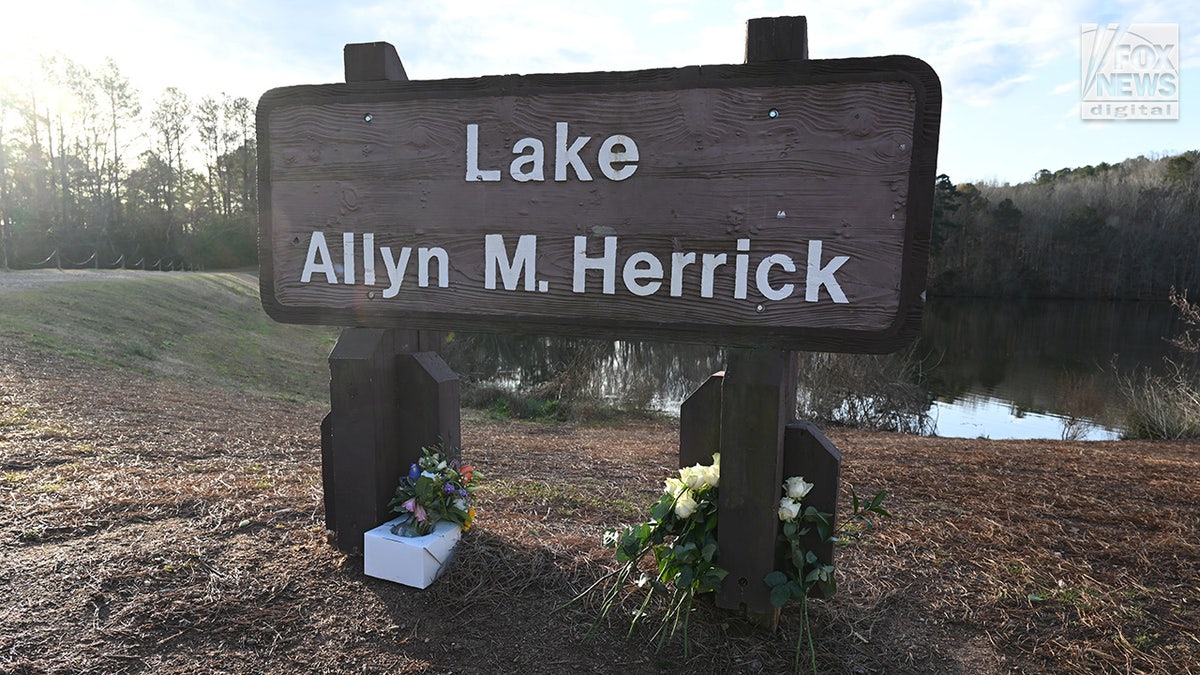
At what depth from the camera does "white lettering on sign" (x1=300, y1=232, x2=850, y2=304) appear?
219 cm

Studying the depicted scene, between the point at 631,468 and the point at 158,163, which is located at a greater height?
the point at 158,163

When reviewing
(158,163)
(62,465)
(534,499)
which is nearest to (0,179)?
(158,163)

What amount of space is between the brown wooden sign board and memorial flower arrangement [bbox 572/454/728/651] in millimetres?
529

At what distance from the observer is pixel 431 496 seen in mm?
2744

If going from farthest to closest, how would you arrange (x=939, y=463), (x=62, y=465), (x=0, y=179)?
(x=0, y=179)
(x=939, y=463)
(x=62, y=465)

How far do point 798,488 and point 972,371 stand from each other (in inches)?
743

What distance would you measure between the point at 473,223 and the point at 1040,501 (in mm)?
3503

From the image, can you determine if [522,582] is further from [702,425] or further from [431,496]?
[702,425]

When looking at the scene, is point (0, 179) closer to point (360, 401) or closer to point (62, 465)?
point (62, 465)

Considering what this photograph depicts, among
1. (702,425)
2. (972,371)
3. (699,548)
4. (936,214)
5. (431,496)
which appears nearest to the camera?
(699,548)

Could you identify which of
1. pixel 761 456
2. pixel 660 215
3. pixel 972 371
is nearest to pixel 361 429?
pixel 660 215

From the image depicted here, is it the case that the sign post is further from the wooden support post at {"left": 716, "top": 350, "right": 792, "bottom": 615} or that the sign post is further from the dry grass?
the dry grass

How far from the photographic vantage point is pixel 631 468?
199 inches

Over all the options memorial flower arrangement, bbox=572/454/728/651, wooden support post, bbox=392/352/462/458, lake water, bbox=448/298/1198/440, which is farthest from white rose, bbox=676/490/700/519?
lake water, bbox=448/298/1198/440
